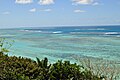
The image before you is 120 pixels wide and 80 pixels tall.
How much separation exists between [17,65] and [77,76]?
1.60 meters

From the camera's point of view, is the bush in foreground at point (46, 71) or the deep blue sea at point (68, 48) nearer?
the bush in foreground at point (46, 71)

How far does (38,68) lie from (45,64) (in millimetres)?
382

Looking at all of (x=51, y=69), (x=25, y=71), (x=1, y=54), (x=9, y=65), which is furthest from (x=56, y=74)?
(x=1, y=54)

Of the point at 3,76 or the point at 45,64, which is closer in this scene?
the point at 3,76

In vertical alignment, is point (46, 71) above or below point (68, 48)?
above

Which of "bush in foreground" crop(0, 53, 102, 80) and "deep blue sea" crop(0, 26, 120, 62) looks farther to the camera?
"deep blue sea" crop(0, 26, 120, 62)

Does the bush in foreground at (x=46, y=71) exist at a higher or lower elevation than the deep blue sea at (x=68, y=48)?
higher

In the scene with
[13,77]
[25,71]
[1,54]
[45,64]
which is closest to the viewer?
[13,77]

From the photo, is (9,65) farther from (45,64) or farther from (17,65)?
(45,64)

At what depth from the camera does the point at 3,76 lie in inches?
252

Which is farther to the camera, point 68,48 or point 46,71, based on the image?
point 68,48

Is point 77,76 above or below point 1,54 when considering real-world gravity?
below

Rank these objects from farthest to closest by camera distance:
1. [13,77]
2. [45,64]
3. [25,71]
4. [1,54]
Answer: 1. [1,54]
2. [45,64]
3. [25,71]
4. [13,77]

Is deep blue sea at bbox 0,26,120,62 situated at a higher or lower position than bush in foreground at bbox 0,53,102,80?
lower
